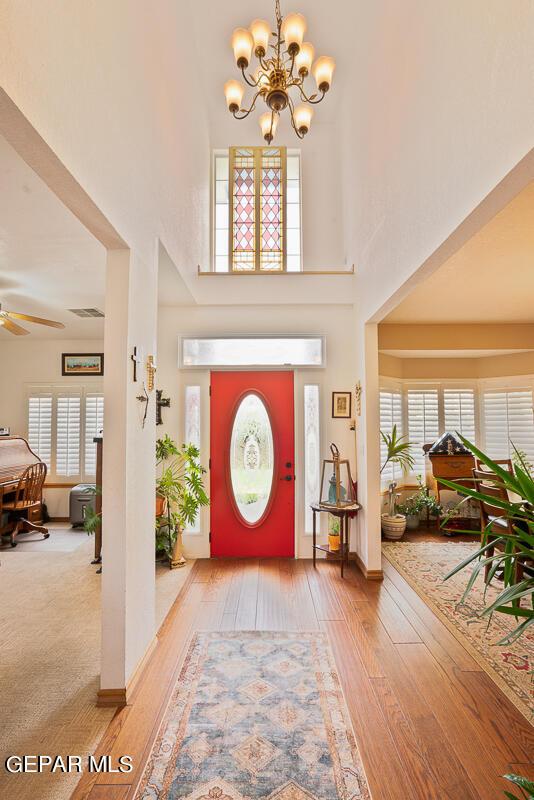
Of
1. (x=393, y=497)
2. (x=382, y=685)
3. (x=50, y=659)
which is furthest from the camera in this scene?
(x=393, y=497)

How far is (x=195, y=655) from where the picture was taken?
270 cm

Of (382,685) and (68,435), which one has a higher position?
(68,435)

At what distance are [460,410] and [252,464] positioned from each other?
338 centimetres

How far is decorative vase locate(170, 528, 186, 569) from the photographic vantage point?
4262 millimetres

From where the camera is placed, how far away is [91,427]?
21.1ft

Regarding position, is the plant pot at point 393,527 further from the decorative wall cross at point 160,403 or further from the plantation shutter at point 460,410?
the decorative wall cross at point 160,403

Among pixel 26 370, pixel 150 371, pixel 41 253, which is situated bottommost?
pixel 150 371

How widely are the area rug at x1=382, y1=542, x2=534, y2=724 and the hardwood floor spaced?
9cm

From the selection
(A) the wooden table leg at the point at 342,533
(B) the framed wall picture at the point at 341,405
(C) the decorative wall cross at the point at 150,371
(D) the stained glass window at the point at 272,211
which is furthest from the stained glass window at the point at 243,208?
(A) the wooden table leg at the point at 342,533

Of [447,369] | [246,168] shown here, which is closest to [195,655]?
[447,369]

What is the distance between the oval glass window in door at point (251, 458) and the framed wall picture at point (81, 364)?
9.88 ft

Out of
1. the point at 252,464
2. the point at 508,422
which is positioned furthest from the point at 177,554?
the point at 508,422

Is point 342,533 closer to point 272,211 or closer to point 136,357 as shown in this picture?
point 136,357

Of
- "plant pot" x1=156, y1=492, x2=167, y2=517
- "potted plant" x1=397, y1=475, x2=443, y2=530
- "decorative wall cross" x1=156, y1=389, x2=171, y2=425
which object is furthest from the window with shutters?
"potted plant" x1=397, y1=475, x2=443, y2=530
